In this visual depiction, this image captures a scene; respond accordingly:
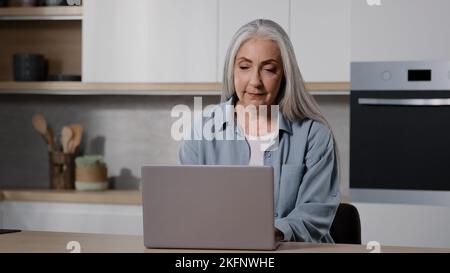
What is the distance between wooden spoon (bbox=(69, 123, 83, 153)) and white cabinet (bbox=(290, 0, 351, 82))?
128 cm

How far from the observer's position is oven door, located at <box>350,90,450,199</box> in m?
3.58

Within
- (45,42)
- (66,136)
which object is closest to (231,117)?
(66,136)

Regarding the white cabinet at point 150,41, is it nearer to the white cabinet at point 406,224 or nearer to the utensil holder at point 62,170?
the utensil holder at point 62,170

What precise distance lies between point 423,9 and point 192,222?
2.16m

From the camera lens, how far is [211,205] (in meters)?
1.78

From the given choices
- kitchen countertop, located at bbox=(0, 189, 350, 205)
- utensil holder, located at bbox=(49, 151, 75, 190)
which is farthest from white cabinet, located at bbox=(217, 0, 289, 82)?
utensil holder, located at bbox=(49, 151, 75, 190)

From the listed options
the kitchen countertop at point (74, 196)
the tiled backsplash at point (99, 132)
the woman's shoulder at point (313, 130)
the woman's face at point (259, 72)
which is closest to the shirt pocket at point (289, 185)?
the woman's shoulder at point (313, 130)

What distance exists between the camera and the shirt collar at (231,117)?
2.39m

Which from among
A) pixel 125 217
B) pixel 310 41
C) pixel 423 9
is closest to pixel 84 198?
pixel 125 217

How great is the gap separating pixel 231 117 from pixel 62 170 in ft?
6.48

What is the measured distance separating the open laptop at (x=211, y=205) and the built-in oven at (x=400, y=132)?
1.92 meters

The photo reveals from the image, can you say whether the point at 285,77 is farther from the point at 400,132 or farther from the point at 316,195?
the point at 400,132

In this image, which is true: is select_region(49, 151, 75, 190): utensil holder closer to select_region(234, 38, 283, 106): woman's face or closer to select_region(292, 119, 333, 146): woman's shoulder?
select_region(234, 38, 283, 106): woman's face
